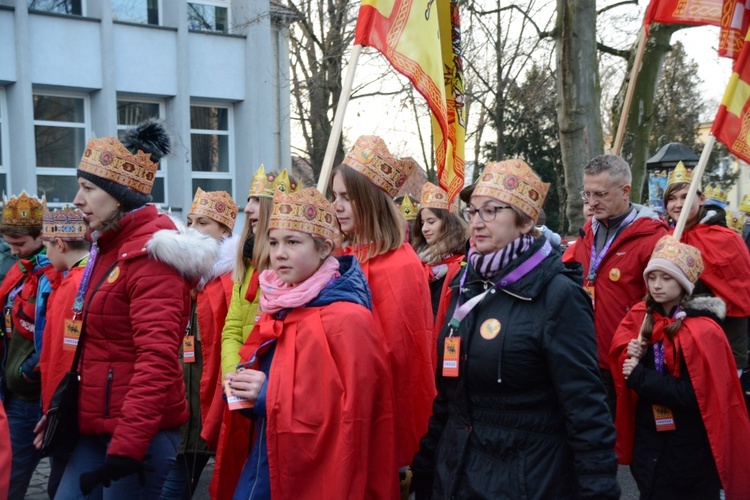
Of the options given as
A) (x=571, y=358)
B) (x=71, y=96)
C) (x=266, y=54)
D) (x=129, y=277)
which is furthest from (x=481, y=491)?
(x=266, y=54)

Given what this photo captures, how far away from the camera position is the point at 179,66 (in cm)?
1692

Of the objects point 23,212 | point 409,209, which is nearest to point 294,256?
point 23,212

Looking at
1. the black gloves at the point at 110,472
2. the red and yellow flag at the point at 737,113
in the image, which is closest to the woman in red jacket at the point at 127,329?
the black gloves at the point at 110,472

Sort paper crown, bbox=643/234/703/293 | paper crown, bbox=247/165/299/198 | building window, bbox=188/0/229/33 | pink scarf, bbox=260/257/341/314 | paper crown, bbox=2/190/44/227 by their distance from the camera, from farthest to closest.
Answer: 1. building window, bbox=188/0/229/33
2. paper crown, bbox=2/190/44/227
3. paper crown, bbox=247/165/299/198
4. paper crown, bbox=643/234/703/293
5. pink scarf, bbox=260/257/341/314

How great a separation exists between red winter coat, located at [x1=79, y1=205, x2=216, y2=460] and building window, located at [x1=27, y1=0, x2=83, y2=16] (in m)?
13.4

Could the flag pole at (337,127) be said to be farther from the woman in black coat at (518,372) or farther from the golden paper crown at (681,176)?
the golden paper crown at (681,176)

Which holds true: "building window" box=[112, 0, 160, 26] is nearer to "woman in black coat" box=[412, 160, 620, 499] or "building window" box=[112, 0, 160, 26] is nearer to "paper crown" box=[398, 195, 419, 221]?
"paper crown" box=[398, 195, 419, 221]

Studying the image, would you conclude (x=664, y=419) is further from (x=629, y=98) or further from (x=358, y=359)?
(x=629, y=98)

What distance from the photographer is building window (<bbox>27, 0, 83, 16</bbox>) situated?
15609 millimetres

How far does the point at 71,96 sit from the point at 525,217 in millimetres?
14646

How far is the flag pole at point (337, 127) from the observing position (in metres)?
3.88

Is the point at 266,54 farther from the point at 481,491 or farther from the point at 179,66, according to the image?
the point at 481,491

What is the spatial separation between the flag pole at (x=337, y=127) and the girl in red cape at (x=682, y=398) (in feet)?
6.55

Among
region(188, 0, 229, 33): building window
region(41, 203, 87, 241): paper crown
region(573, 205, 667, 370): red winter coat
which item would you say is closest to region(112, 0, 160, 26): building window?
region(188, 0, 229, 33): building window
